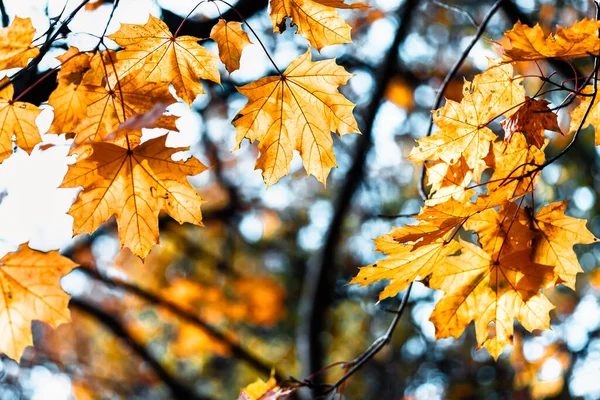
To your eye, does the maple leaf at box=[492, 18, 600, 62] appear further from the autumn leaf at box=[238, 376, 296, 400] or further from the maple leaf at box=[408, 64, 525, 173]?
the autumn leaf at box=[238, 376, 296, 400]

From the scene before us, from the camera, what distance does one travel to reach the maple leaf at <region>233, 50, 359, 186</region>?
1358 millimetres

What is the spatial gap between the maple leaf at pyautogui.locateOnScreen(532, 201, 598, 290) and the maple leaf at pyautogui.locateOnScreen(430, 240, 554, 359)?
0.07 m

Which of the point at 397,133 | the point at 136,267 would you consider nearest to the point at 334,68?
the point at 397,133

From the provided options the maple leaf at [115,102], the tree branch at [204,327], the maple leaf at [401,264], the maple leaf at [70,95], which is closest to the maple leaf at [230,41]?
the maple leaf at [115,102]

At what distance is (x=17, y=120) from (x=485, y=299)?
3.66ft

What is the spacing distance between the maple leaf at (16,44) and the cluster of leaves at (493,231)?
0.83 m

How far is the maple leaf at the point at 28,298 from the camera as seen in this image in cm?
139

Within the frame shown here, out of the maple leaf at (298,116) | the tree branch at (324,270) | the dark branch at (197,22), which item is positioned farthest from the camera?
the tree branch at (324,270)

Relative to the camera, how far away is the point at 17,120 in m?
1.23

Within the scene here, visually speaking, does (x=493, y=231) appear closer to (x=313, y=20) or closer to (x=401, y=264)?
(x=401, y=264)

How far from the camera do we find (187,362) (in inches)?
306

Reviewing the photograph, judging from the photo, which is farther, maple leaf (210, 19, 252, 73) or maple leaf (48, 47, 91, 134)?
maple leaf (210, 19, 252, 73)

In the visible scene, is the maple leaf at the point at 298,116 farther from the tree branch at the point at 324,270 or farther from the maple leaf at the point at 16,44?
the tree branch at the point at 324,270

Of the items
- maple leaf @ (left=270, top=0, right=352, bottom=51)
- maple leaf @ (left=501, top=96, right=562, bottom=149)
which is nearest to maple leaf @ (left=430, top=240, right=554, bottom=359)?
maple leaf @ (left=501, top=96, right=562, bottom=149)
